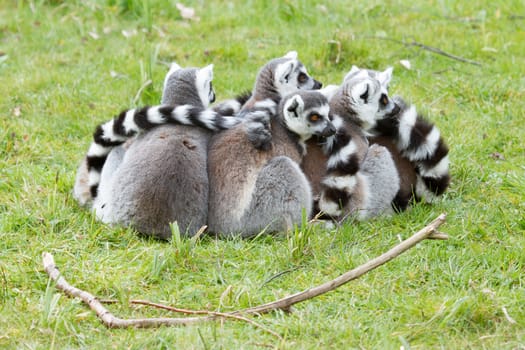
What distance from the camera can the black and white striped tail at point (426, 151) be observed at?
206 inches

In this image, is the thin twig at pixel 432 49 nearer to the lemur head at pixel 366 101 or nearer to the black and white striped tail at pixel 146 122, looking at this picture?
the lemur head at pixel 366 101

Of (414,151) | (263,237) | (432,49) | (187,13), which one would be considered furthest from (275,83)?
(187,13)

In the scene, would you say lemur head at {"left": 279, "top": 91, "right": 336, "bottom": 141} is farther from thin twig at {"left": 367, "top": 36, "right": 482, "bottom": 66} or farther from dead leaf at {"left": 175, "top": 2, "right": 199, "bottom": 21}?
dead leaf at {"left": 175, "top": 2, "right": 199, "bottom": 21}

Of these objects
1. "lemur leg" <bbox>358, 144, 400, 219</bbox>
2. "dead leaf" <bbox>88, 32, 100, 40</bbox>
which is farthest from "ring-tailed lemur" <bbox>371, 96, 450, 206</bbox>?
"dead leaf" <bbox>88, 32, 100, 40</bbox>

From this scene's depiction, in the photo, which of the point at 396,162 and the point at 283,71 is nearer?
the point at 396,162

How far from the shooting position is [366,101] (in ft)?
17.6

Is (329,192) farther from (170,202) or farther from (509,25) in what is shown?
(509,25)

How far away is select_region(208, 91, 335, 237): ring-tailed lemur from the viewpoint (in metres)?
4.87

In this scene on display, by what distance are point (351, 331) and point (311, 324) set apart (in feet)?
0.63

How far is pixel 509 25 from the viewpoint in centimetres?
857

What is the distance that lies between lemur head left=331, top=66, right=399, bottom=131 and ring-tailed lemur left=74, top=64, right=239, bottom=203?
0.85m

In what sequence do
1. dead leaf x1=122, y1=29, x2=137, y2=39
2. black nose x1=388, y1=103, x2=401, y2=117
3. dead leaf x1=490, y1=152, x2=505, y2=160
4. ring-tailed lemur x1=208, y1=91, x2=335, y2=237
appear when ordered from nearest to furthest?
1. ring-tailed lemur x1=208, y1=91, x2=335, y2=237
2. black nose x1=388, y1=103, x2=401, y2=117
3. dead leaf x1=490, y1=152, x2=505, y2=160
4. dead leaf x1=122, y1=29, x2=137, y2=39

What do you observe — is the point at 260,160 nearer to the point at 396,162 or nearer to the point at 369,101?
the point at 369,101

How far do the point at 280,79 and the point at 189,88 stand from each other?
27.0 inches
